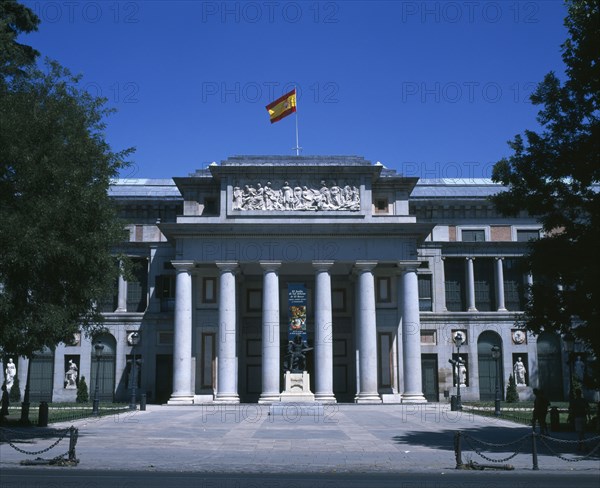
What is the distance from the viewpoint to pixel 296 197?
2217 inches

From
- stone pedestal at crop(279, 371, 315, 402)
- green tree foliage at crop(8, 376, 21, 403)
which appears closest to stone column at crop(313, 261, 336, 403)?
stone pedestal at crop(279, 371, 315, 402)

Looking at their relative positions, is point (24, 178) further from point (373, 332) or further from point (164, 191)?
point (164, 191)

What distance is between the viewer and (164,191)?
72.6 m

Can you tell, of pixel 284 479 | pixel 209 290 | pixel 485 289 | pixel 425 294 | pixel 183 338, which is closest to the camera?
pixel 284 479

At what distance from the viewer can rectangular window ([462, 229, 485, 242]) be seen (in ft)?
219

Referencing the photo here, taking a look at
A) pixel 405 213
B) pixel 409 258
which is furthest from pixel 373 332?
pixel 405 213

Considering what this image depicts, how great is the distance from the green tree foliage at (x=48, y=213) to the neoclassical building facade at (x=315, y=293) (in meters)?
21.3

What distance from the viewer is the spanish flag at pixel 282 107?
57.7 metres

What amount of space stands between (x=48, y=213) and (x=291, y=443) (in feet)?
39.8

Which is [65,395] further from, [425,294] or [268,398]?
[425,294]

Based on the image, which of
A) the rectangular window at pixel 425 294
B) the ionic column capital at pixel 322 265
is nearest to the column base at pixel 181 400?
the ionic column capital at pixel 322 265

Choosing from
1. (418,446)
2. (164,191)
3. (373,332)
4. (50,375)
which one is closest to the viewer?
(418,446)

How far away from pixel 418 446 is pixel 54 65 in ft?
69.5

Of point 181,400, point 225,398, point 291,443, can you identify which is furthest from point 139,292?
point 291,443
